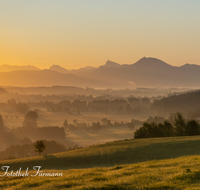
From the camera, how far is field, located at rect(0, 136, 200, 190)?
641 inches

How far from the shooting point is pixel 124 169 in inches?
905

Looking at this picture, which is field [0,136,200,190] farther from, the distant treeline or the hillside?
the distant treeline

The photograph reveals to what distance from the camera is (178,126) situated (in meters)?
89.6

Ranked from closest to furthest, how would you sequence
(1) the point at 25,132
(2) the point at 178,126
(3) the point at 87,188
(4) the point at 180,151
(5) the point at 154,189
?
(5) the point at 154,189 → (3) the point at 87,188 → (4) the point at 180,151 → (2) the point at 178,126 → (1) the point at 25,132

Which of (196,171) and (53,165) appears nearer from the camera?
(196,171)

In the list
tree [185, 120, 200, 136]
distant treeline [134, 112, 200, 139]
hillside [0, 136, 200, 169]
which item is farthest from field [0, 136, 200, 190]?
tree [185, 120, 200, 136]

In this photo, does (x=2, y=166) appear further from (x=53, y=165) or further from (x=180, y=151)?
(x=180, y=151)

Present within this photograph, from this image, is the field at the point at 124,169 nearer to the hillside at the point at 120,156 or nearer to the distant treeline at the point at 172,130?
the hillside at the point at 120,156

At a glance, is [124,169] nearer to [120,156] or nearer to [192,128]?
[120,156]

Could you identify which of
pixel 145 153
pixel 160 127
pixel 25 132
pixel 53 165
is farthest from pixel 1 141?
pixel 145 153

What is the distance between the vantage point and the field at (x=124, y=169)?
16281mm

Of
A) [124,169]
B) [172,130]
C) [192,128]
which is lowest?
[172,130]

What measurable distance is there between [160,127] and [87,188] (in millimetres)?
81178

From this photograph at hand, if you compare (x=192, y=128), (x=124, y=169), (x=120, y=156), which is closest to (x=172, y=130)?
(x=192, y=128)
